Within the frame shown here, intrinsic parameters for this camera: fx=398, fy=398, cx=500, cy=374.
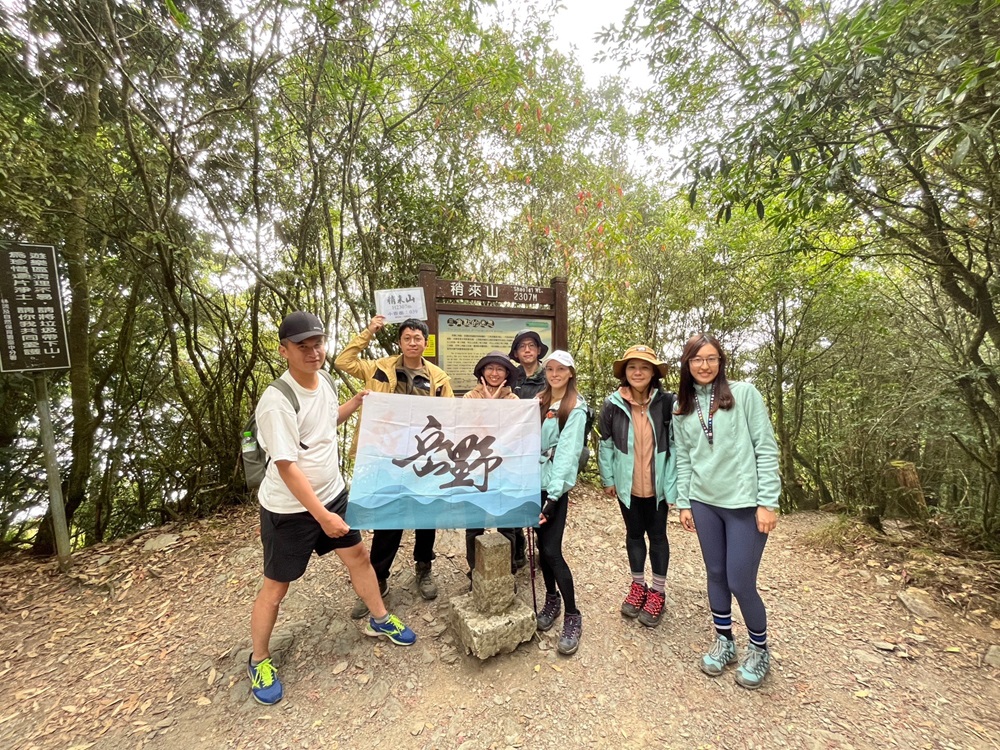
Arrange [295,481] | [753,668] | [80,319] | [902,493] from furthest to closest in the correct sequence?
[902,493], [80,319], [753,668], [295,481]

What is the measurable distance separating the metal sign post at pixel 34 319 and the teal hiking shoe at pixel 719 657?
17.4 feet

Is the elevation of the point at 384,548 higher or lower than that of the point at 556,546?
lower

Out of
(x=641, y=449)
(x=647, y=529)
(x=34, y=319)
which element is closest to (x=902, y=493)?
(x=647, y=529)

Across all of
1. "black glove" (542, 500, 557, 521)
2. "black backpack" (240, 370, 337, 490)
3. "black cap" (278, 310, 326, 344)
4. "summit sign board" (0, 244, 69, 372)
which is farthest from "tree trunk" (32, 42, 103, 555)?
"black glove" (542, 500, 557, 521)

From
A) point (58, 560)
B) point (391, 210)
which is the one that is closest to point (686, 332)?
point (391, 210)

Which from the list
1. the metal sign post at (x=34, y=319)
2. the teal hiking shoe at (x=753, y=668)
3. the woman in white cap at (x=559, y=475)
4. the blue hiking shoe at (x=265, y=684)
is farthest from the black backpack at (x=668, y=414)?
the metal sign post at (x=34, y=319)

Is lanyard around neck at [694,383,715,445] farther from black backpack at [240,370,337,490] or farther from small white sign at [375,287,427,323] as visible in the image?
black backpack at [240,370,337,490]

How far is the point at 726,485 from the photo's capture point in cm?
238

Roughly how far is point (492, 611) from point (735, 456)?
6.08 feet

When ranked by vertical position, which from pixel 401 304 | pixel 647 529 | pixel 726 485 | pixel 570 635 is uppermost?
pixel 401 304

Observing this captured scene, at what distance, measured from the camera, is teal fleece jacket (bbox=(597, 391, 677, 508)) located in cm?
275

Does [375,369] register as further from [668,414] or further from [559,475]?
[668,414]

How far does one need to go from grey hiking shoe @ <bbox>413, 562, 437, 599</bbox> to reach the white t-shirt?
4.18ft

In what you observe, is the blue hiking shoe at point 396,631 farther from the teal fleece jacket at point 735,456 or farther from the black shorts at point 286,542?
the teal fleece jacket at point 735,456
